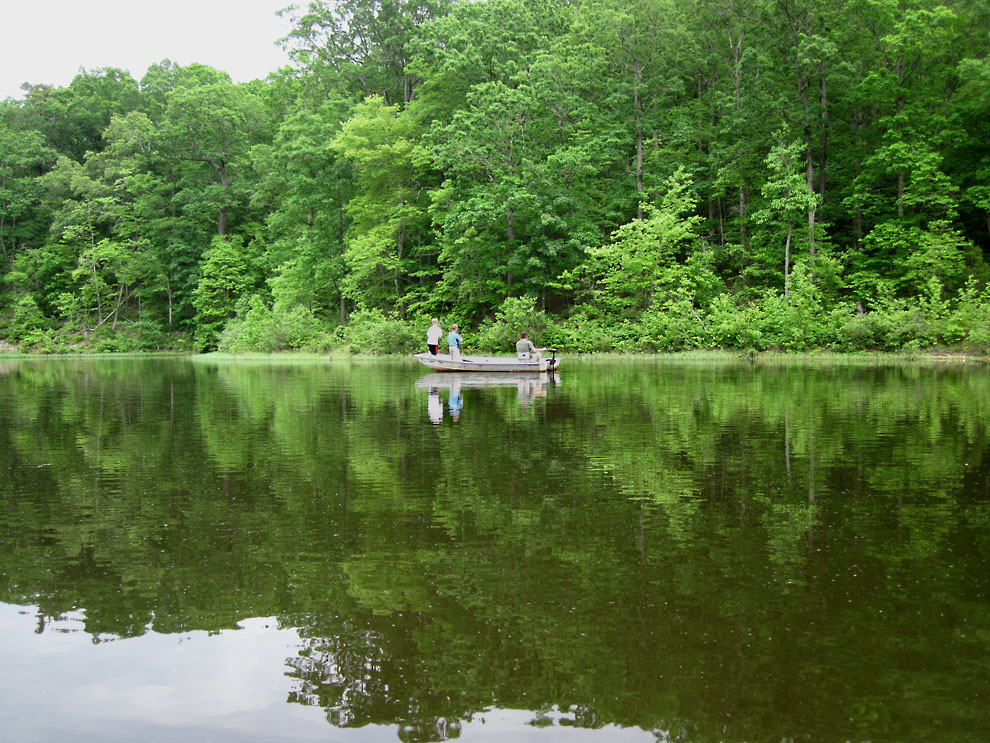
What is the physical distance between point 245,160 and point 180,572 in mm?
62038

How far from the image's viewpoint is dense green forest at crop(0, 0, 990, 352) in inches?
1437

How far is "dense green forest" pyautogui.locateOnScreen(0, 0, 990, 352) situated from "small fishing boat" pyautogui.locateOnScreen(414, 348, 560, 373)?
10.4m

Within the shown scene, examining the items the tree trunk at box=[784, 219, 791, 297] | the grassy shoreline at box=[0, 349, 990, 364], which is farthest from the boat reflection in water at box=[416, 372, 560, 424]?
the tree trunk at box=[784, 219, 791, 297]

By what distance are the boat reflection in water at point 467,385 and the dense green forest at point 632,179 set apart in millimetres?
12064

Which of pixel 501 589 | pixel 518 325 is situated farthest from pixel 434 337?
pixel 501 589

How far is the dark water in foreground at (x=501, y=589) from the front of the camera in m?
3.71

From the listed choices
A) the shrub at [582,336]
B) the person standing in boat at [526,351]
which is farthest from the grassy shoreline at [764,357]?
the person standing in boat at [526,351]

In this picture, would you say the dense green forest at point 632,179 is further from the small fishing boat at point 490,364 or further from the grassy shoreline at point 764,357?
the small fishing boat at point 490,364

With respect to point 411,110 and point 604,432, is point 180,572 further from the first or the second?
point 411,110

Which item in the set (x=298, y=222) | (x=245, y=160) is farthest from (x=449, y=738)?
(x=245, y=160)

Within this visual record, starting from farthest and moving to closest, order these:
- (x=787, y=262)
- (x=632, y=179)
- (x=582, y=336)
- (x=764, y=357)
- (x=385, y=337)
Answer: (x=632, y=179)
(x=385, y=337)
(x=582, y=336)
(x=787, y=262)
(x=764, y=357)

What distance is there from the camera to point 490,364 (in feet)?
94.2

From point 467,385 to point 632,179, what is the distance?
25281 mm

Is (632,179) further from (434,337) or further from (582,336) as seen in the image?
(434,337)
